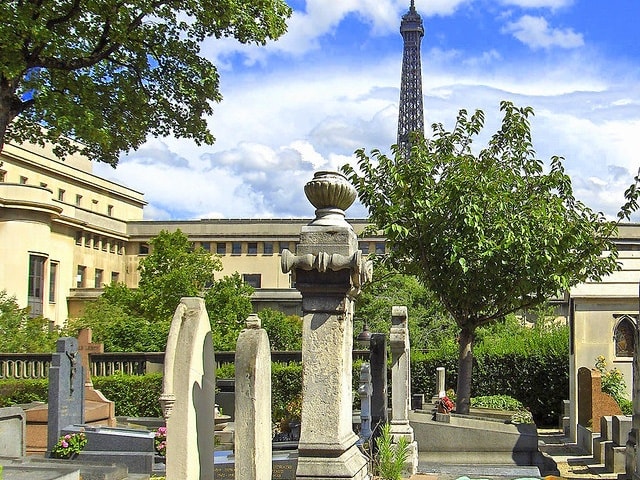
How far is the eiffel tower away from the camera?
392 ft

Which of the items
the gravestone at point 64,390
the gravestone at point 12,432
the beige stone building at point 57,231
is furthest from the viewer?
the beige stone building at point 57,231

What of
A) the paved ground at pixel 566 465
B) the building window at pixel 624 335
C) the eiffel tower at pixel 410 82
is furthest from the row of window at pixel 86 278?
the eiffel tower at pixel 410 82

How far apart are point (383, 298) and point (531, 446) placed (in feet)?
98.4

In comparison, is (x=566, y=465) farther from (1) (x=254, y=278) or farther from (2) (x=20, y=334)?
(1) (x=254, y=278)

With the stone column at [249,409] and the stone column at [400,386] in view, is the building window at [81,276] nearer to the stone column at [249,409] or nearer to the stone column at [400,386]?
the stone column at [400,386]

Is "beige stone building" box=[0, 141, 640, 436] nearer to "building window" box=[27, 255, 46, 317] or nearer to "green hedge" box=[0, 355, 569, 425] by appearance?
"building window" box=[27, 255, 46, 317]

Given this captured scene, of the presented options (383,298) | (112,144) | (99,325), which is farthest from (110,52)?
(383,298)

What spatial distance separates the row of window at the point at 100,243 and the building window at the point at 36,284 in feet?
23.5

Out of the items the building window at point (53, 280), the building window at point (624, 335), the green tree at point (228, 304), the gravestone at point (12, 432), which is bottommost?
the gravestone at point (12, 432)

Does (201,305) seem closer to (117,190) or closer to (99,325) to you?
(99,325)

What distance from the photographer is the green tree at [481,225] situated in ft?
60.7

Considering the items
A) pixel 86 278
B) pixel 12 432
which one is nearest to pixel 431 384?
A: pixel 12 432

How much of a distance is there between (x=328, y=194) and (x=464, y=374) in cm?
1168

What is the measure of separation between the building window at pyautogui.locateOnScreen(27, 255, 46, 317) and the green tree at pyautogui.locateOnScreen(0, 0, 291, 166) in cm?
3219
